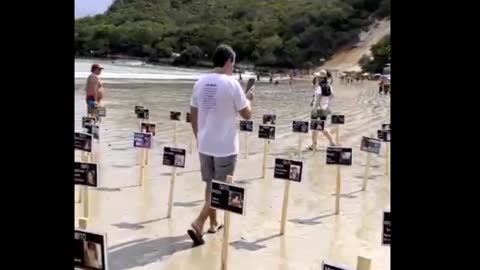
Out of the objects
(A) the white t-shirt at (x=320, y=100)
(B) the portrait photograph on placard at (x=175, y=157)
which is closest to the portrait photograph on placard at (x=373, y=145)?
(B) the portrait photograph on placard at (x=175, y=157)

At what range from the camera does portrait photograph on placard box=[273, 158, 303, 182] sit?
531 cm

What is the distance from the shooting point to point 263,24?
88688mm

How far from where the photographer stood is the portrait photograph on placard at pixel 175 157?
589 centimetres

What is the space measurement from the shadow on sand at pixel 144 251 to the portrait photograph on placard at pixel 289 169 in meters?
0.86

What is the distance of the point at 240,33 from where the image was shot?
284 feet

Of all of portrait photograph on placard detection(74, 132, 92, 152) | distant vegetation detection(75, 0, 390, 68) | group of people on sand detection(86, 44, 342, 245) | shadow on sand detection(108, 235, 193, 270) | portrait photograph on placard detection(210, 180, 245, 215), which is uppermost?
distant vegetation detection(75, 0, 390, 68)

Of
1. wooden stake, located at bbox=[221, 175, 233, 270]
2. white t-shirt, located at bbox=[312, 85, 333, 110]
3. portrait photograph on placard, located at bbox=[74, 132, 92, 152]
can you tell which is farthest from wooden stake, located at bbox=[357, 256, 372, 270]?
white t-shirt, located at bbox=[312, 85, 333, 110]

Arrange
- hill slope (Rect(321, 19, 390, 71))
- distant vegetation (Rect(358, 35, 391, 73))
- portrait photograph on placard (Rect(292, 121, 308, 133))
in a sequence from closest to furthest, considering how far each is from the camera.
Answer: portrait photograph on placard (Rect(292, 121, 308, 133)), distant vegetation (Rect(358, 35, 391, 73)), hill slope (Rect(321, 19, 390, 71))

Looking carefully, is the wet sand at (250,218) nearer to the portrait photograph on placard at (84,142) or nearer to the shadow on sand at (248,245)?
the shadow on sand at (248,245)

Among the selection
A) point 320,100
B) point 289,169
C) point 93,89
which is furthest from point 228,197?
point 93,89

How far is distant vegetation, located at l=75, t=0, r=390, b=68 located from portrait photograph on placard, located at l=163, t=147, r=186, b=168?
68.7 m

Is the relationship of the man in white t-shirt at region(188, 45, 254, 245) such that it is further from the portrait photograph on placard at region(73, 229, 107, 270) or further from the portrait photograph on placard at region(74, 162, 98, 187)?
the portrait photograph on placard at region(73, 229, 107, 270)
